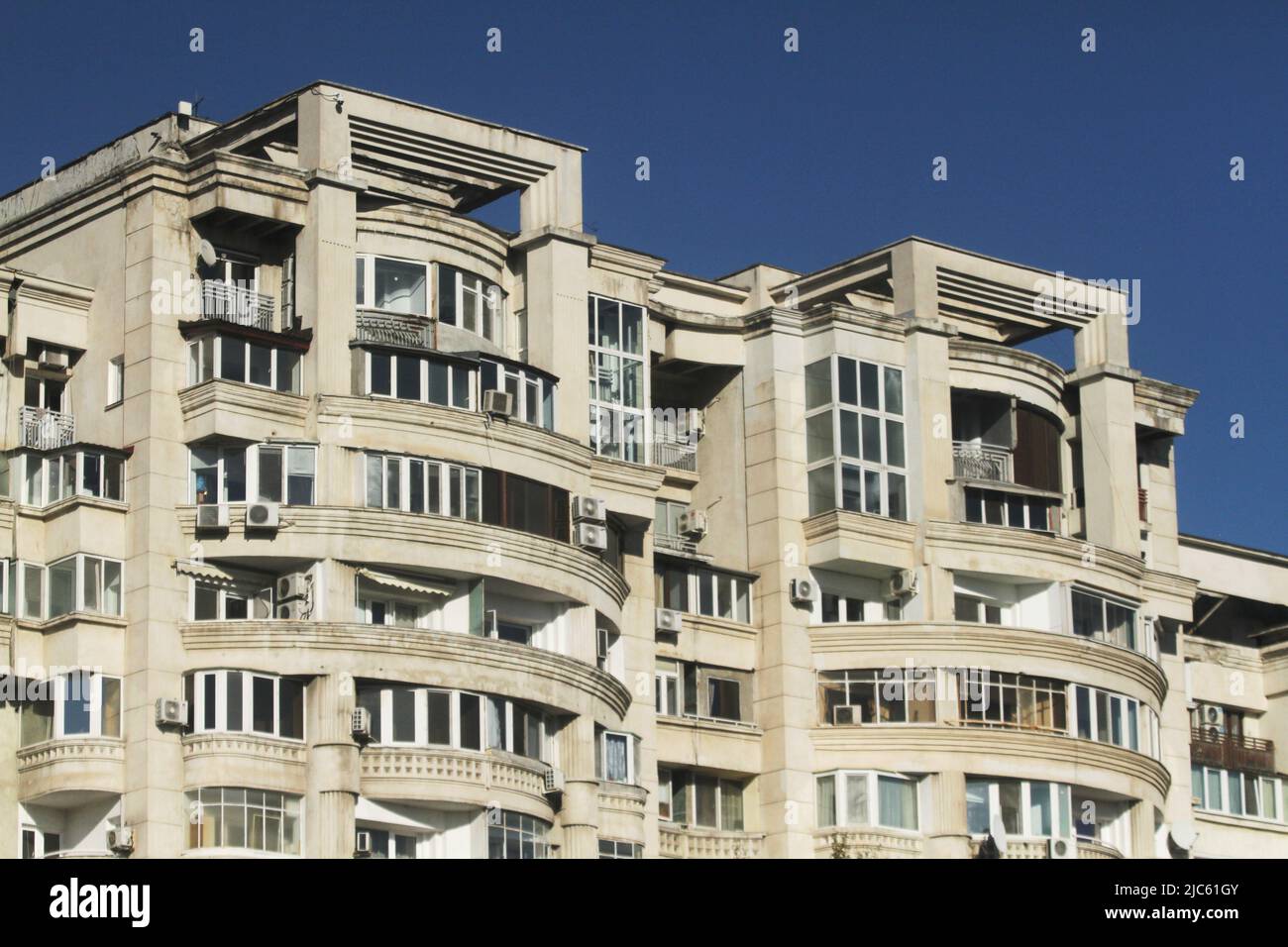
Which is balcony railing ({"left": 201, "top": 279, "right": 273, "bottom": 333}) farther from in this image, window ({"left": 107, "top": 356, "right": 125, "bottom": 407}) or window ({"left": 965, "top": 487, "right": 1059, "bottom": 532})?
window ({"left": 965, "top": 487, "right": 1059, "bottom": 532})

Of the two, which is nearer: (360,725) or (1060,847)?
(360,725)

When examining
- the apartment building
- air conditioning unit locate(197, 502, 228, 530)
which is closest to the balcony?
the apartment building

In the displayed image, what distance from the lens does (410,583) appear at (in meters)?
51.8

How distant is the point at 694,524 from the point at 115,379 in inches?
537

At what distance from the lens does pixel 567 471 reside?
54.7 meters

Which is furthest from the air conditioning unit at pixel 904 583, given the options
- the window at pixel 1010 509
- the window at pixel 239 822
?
the window at pixel 239 822

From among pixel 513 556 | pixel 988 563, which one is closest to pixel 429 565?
pixel 513 556

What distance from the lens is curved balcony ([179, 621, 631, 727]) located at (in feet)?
163

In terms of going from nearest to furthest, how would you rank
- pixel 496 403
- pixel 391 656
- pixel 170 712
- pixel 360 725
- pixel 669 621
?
pixel 170 712 < pixel 360 725 < pixel 391 656 < pixel 496 403 < pixel 669 621

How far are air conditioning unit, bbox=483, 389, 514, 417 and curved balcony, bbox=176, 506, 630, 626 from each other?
7.46 feet

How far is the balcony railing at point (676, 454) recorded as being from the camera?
198 feet
